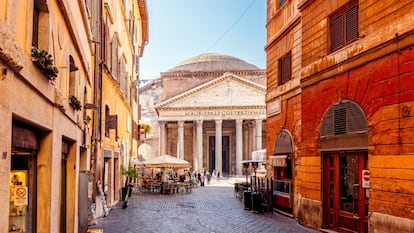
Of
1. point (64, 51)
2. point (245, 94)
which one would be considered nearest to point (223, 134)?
point (245, 94)

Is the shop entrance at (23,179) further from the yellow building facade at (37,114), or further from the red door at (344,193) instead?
the red door at (344,193)

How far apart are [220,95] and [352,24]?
4109 cm

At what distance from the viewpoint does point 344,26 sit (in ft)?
32.4

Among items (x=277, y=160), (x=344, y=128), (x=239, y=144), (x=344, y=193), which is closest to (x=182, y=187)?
(x=277, y=160)

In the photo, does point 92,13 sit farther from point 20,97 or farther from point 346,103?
point 20,97

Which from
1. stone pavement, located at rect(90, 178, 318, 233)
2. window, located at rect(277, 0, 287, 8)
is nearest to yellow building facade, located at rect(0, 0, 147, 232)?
stone pavement, located at rect(90, 178, 318, 233)

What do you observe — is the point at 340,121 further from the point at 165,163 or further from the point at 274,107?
the point at 165,163

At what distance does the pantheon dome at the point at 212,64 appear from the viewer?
61.1m

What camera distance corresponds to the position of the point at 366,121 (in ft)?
28.5

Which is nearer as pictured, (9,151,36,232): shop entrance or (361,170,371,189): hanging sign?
(9,151,36,232): shop entrance

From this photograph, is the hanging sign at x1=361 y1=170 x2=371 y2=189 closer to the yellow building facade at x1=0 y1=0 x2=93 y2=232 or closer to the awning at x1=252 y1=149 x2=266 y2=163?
the yellow building facade at x1=0 y1=0 x2=93 y2=232

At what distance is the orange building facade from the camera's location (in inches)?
298

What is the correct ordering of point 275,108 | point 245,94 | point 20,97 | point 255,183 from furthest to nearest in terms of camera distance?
point 245,94, point 255,183, point 275,108, point 20,97

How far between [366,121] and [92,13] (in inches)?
265
